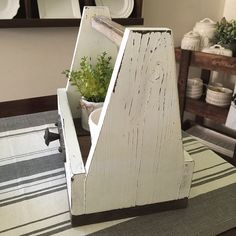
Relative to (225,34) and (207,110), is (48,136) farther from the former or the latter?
(225,34)

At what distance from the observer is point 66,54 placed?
172 cm

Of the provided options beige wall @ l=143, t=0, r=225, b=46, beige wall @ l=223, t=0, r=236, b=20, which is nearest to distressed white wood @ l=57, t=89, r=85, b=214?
beige wall @ l=143, t=0, r=225, b=46

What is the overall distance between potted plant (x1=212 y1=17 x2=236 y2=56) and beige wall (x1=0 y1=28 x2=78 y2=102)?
81 cm

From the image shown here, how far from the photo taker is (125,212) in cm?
55

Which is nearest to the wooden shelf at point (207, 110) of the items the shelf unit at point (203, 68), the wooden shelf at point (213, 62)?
the shelf unit at point (203, 68)

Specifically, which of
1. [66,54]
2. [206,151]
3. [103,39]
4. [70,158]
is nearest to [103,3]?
[66,54]

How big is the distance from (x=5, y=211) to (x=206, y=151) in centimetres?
51

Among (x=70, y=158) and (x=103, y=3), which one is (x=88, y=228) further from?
(x=103, y=3)

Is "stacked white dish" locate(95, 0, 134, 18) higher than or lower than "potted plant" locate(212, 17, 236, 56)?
higher

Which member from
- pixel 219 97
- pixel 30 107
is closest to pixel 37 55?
pixel 30 107

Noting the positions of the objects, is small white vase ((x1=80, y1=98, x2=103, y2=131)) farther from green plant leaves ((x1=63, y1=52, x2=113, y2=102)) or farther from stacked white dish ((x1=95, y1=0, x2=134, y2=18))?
stacked white dish ((x1=95, y1=0, x2=134, y2=18))

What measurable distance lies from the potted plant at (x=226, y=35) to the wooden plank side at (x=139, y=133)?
4.15ft

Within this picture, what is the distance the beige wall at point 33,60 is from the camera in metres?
1.56

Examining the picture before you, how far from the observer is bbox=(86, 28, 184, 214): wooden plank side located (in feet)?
1.51
